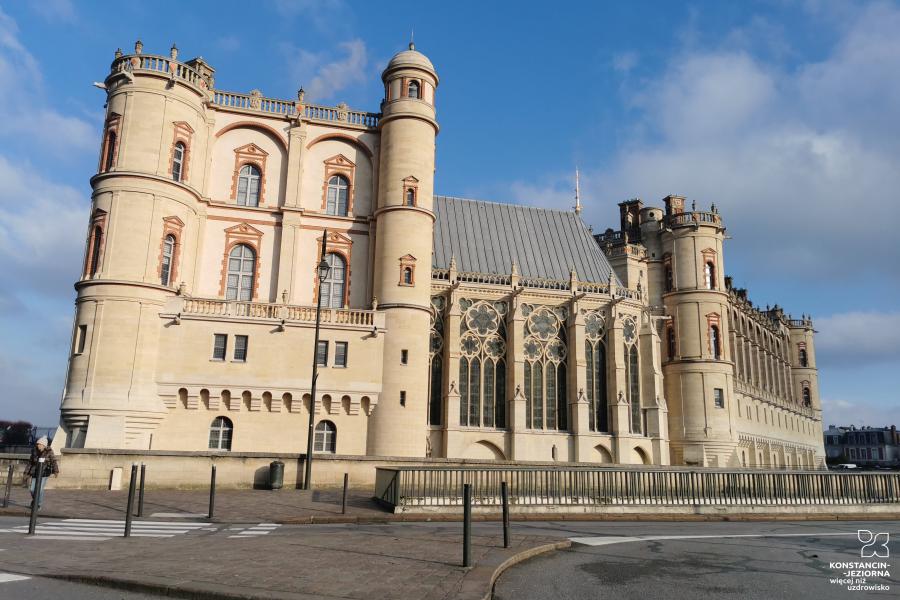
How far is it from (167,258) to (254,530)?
65.9 feet

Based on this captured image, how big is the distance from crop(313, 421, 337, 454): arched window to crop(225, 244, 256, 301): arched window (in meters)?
7.67

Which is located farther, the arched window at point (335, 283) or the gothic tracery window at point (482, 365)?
the gothic tracery window at point (482, 365)

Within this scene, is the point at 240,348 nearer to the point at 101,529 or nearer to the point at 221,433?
the point at 221,433

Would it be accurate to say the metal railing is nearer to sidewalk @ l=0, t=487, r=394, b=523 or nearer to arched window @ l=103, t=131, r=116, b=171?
sidewalk @ l=0, t=487, r=394, b=523

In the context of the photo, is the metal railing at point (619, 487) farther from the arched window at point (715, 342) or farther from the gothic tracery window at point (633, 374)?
the arched window at point (715, 342)

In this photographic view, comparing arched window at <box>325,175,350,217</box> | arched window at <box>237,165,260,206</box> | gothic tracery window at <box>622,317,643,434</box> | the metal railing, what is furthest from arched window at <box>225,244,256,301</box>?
gothic tracery window at <box>622,317,643,434</box>

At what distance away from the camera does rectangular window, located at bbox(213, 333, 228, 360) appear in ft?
96.8

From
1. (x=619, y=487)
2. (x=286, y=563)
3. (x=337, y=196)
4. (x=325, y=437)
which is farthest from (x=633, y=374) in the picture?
(x=286, y=563)

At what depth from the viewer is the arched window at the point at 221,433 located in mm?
29062

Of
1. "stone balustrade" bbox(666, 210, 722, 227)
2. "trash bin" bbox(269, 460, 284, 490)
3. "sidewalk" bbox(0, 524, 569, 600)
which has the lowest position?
"sidewalk" bbox(0, 524, 569, 600)

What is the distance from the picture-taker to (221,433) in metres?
29.3

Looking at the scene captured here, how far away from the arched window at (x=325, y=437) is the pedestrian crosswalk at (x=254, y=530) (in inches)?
626

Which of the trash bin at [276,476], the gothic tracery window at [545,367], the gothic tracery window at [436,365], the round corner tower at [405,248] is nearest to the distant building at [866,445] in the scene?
the gothic tracery window at [545,367]

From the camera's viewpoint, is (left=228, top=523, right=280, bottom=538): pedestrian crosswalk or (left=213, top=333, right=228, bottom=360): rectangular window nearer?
(left=228, top=523, right=280, bottom=538): pedestrian crosswalk
